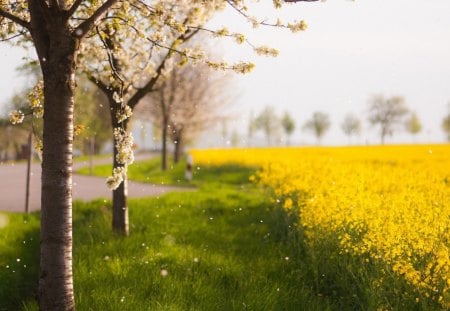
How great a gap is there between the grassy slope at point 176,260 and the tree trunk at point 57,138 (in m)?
1.23

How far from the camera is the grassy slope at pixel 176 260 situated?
6.45 metres

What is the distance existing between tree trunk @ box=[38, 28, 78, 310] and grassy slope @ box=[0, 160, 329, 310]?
1230 millimetres

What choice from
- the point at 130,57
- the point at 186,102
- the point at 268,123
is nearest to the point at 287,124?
the point at 268,123

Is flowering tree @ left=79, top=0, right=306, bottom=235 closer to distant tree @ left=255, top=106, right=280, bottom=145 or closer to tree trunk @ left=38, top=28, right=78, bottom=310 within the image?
tree trunk @ left=38, top=28, right=78, bottom=310

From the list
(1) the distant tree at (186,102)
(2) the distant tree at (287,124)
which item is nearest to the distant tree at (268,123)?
(2) the distant tree at (287,124)

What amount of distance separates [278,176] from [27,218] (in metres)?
5.44

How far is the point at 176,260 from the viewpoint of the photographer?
7879mm

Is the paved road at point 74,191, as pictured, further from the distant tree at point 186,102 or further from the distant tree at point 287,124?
the distant tree at point 287,124

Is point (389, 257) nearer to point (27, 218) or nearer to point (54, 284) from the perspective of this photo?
point (54, 284)

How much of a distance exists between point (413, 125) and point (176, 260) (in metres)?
93.3

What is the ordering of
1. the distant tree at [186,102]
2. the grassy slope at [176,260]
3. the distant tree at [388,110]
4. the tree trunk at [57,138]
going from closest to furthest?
1. the tree trunk at [57,138]
2. the grassy slope at [176,260]
3. the distant tree at [186,102]
4. the distant tree at [388,110]

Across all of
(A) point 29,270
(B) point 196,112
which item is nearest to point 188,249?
(A) point 29,270

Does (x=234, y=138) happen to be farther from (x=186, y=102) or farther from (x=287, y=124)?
(x=186, y=102)

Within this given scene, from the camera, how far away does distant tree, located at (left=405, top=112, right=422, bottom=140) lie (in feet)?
304
